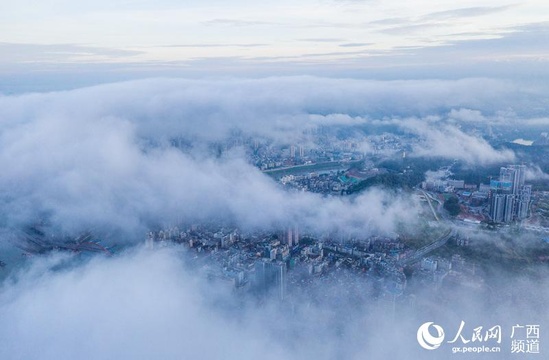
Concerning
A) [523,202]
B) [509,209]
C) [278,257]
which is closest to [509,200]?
[509,209]

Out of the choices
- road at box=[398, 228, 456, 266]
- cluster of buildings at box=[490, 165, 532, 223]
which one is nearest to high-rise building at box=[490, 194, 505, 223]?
cluster of buildings at box=[490, 165, 532, 223]

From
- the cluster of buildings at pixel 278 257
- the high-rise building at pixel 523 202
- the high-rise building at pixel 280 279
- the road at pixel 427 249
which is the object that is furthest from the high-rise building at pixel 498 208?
the high-rise building at pixel 280 279

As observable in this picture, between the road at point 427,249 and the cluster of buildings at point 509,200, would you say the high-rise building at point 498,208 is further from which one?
the road at point 427,249

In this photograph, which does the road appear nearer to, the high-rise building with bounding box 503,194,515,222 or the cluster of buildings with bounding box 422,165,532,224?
the cluster of buildings with bounding box 422,165,532,224

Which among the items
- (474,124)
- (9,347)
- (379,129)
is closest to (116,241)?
(9,347)

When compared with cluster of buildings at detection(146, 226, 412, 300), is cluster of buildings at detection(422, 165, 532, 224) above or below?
above

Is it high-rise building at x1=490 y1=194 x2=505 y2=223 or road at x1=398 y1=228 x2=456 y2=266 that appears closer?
road at x1=398 y1=228 x2=456 y2=266

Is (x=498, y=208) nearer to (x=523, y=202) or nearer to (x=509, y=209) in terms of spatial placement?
(x=509, y=209)

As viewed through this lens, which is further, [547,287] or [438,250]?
[438,250]

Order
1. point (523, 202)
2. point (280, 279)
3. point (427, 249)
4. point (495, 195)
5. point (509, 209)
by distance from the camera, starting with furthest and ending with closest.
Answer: point (495, 195) < point (523, 202) < point (509, 209) < point (427, 249) < point (280, 279)

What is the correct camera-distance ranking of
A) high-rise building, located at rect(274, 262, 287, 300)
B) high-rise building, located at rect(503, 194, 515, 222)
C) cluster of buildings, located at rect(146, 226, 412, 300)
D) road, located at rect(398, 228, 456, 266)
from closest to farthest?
high-rise building, located at rect(274, 262, 287, 300) → cluster of buildings, located at rect(146, 226, 412, 300) → road, located at rect(398, 228, 456, 266) → high-rise building, located at rect(503, 194, 515, 222)

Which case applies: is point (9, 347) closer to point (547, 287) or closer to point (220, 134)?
point (547, 287)
